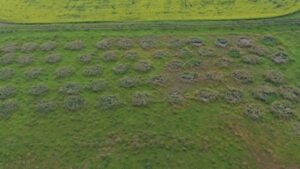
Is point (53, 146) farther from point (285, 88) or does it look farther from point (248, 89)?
point (285, 88)

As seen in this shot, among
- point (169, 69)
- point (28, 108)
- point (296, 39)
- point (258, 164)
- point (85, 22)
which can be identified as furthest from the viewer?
point (85, 22)

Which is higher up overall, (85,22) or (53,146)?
(85,22)

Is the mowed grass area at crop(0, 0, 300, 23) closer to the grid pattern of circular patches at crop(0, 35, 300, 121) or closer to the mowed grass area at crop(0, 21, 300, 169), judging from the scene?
the mowed grass area at crop(0, 21, 300, 169)

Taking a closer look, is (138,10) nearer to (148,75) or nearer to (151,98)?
(148,75)

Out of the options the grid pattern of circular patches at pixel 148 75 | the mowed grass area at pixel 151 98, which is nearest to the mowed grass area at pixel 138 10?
the mowed grass area at pixel 151 98

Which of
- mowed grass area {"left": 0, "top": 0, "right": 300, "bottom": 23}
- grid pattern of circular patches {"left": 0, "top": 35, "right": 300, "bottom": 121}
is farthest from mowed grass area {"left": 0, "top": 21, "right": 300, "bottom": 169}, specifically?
mowed grass area {"left": 0, "top": 0, "right": 300, "bottom": 23}

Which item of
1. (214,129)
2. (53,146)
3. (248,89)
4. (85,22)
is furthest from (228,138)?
(85,22)
